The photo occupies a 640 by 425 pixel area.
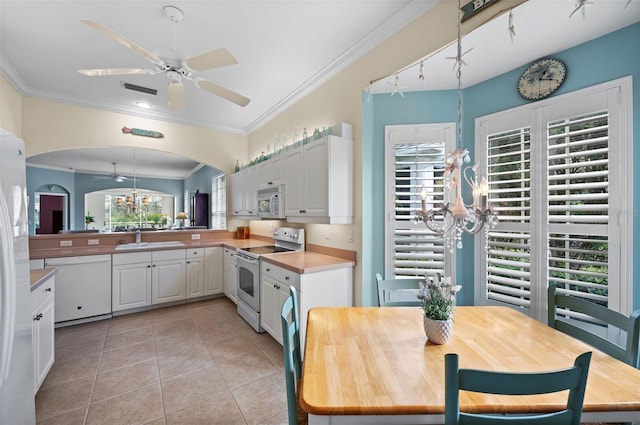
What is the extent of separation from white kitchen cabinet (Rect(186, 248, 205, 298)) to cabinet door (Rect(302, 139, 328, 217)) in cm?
221

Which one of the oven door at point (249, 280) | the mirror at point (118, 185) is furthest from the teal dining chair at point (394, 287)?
the mirror at point (118, 185)

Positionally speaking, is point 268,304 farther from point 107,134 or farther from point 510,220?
point 107,134

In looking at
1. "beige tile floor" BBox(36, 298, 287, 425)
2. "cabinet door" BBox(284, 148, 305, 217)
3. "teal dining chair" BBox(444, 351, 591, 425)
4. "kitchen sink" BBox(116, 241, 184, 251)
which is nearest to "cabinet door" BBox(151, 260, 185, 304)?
"kitchen sink" BBox(116, 241, 184, 251)

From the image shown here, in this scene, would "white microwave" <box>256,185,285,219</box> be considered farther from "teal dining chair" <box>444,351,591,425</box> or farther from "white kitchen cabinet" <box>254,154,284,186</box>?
"teal dining chair" <box>444,351,591,425</box>

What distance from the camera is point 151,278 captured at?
3668 mm

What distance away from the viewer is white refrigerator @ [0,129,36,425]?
1.07 metres

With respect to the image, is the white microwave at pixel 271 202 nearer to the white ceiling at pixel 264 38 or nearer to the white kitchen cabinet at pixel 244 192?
the white kitchen cabinet at pixel 244 192

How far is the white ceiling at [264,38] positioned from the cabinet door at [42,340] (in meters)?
2.25

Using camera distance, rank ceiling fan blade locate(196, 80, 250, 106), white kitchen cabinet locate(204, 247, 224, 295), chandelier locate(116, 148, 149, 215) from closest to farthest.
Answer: ceiling fan blade locate(196, 80, 250, 106)
white kitchen cabinet locate(204, 247, 224, 295)
chandelier locate(116, 148, 149, 215)

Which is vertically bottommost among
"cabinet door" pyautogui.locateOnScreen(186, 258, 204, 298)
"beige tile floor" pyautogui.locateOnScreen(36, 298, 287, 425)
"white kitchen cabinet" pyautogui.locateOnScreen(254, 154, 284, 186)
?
"beige tile floor" pyautogui.locateOnScreen(36, 298, 287, 425)

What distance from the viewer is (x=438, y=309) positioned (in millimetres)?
1262

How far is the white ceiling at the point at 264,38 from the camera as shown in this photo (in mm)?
1719

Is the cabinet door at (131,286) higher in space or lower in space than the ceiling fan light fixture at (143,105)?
lower

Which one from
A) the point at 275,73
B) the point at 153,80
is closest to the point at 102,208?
the point at 153,80
